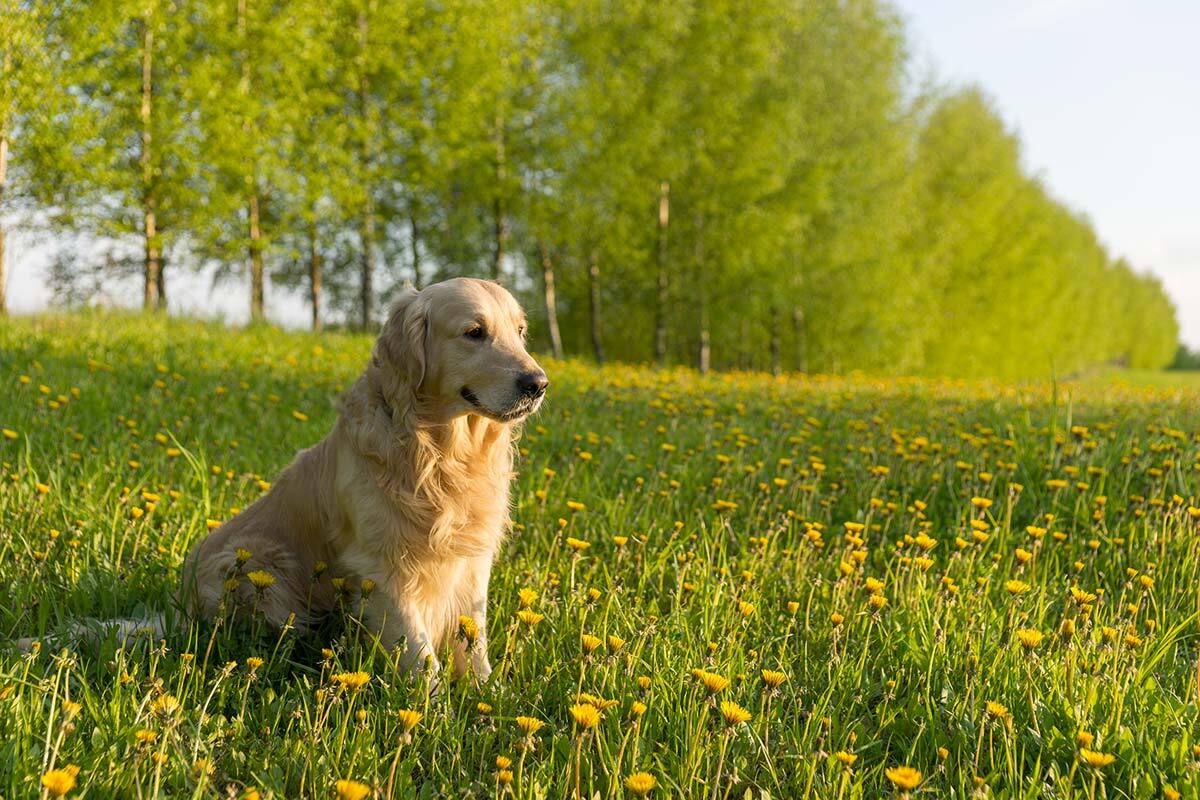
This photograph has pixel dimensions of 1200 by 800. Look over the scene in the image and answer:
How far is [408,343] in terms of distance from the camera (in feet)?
8.95

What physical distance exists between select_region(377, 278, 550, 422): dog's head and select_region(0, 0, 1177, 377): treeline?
41.1 feet

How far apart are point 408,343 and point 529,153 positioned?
17.0 m

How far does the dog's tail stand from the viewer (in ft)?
8.34

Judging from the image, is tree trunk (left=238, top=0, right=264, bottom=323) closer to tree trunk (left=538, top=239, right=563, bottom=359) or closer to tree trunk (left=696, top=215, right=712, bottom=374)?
tree trunk (left=538, top=239, right=563, bottom=359)

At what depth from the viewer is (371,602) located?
260cm

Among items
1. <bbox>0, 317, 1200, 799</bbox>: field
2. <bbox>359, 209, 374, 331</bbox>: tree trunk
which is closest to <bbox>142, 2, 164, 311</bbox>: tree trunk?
Result: <bbox>359, 209, 374, 331</bbox>: tree trunk

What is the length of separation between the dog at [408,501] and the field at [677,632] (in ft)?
0.44

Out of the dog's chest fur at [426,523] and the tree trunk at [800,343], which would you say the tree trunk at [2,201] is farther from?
the tree trunk at [800,343]

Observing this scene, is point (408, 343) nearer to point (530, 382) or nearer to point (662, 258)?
point (530, 382)

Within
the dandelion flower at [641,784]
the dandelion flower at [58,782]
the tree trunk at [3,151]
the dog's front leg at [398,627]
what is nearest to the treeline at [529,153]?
the tree trunk at [3,151]

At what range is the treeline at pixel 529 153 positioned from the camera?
1482 centimetres

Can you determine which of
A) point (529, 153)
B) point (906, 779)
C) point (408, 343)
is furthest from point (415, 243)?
point (906, 779)

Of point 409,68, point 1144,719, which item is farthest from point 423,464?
point 409,68

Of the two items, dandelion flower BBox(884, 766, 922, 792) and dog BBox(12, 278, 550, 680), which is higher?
dog BBox(12, 278, 550, 680)
